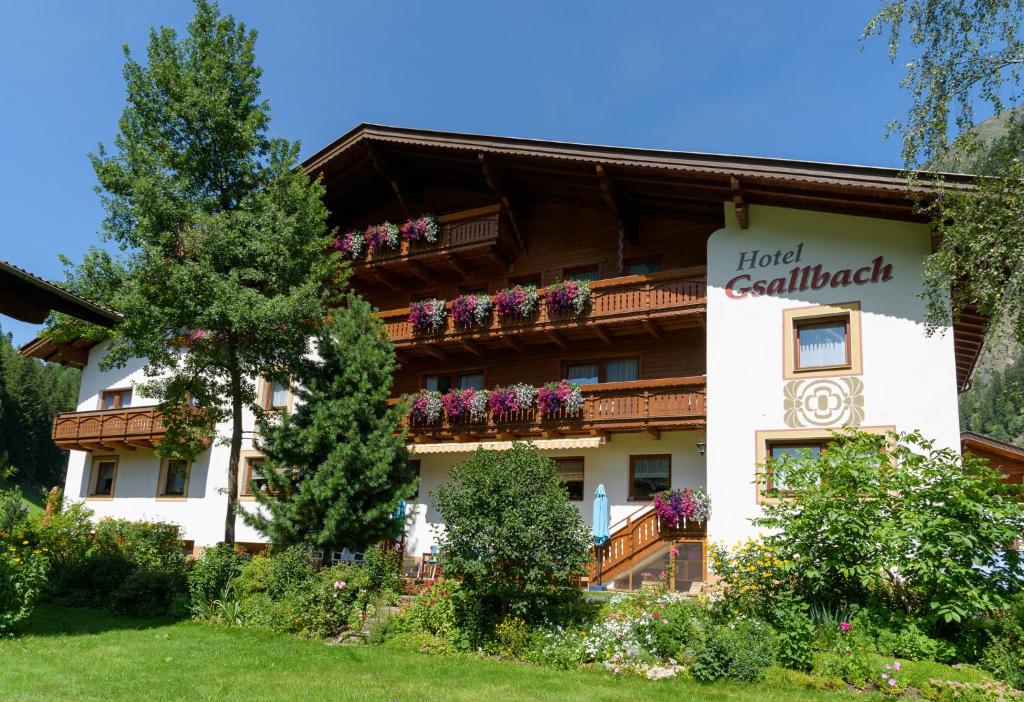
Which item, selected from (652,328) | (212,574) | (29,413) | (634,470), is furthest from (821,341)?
(29,413)

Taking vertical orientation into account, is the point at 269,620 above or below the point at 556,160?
below

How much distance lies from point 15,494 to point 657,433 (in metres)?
15.3

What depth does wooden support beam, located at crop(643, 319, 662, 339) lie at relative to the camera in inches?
792

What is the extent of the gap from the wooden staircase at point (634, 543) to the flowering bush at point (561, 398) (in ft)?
10.6

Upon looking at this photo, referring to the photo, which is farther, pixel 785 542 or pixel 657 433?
pixel 657 433

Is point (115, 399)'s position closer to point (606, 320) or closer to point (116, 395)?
point (116, 395)

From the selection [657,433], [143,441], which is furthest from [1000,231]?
[143,441]

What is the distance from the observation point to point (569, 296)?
20.9m

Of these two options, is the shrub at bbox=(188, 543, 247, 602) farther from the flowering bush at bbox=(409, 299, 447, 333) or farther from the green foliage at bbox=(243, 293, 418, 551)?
the flowering bush at bbox=(409, 299, 447, 333)

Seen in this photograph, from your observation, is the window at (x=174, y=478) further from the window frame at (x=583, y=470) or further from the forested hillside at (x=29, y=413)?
the forested hillside at (x=29, y=413)

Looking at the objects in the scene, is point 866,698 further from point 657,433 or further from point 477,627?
point 657,433

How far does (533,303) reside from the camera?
Result: 21.5 m

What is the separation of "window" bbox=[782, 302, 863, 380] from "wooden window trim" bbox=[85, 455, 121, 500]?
23907 millimetres

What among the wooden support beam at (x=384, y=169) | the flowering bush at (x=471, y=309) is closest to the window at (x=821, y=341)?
the flowering bush at (x=471, y=309)
